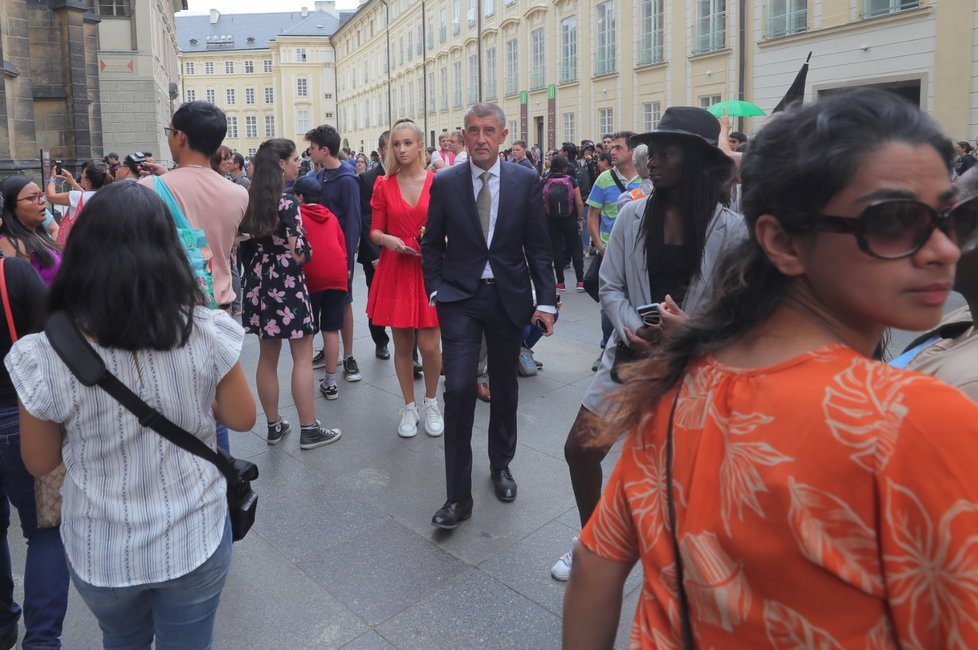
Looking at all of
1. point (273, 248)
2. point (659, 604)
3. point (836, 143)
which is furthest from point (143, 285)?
point (273, 248)

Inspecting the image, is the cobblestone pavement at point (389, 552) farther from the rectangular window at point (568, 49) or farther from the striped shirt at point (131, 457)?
the rectangular window at point (568, 49)

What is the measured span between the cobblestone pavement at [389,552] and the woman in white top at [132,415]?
1101 millimetres

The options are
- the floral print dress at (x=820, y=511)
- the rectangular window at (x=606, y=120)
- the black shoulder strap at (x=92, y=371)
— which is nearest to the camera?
the floral print dress at (x=820, y=511)

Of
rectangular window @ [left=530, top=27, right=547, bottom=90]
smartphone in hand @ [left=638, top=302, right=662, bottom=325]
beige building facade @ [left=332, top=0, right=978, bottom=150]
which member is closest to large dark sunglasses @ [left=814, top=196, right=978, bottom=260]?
smartphone in hand @ [left=638, top=302, right=662, bottom=325]

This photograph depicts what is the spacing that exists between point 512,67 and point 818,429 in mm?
37414

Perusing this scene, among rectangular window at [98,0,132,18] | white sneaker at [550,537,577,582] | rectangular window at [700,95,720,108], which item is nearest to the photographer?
white sneaker at [550,537,577,582]

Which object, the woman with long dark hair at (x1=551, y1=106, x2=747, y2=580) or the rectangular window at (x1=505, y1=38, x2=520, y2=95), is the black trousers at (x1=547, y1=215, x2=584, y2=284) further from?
the rectangular window at (x1=505, y1=38, x2=520, y2=95)

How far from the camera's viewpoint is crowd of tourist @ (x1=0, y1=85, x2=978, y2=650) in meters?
0.96

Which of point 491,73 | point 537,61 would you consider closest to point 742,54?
point 537,61

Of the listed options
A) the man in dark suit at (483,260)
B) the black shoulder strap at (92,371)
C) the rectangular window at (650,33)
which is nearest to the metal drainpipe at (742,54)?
the rectangular window at (650,33)

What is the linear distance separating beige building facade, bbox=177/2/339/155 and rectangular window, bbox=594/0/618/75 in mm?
61333

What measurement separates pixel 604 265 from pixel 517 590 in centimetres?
145

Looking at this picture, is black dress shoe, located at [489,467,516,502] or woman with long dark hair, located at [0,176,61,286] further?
black dress shoe, located at [489,467,516,502]

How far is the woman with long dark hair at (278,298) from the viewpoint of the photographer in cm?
516
